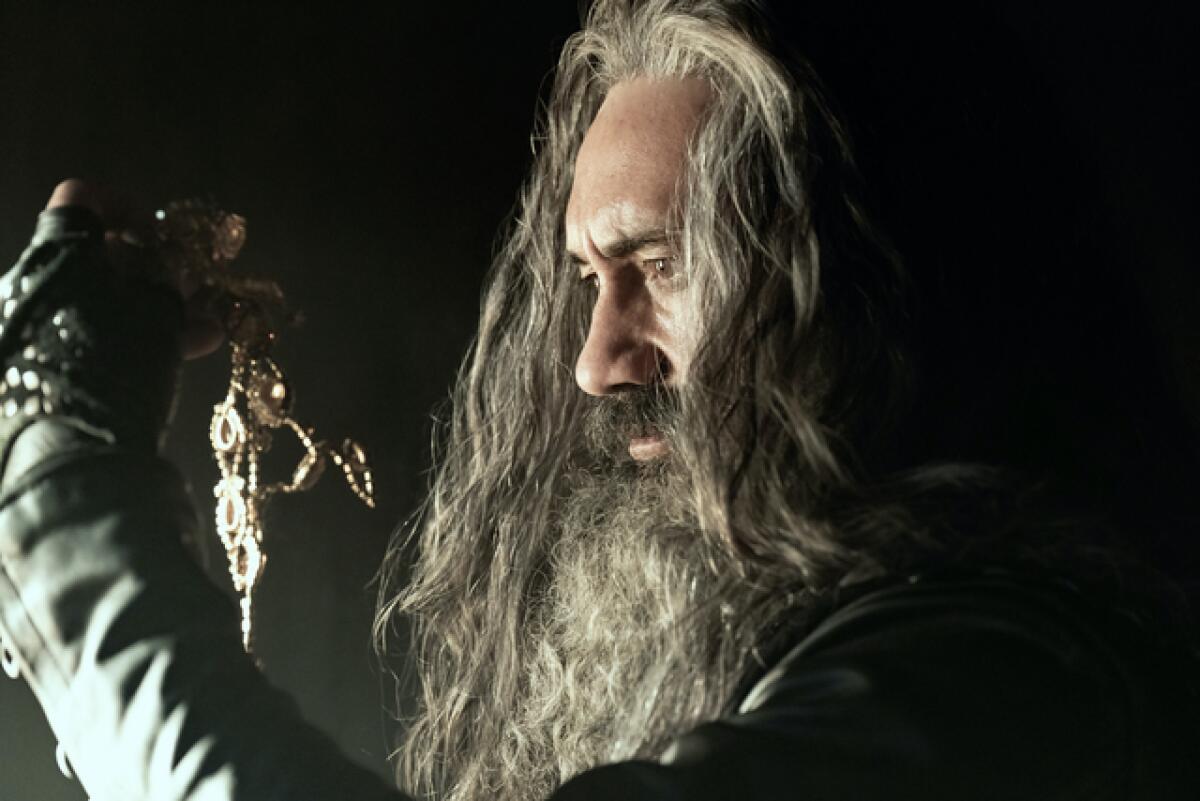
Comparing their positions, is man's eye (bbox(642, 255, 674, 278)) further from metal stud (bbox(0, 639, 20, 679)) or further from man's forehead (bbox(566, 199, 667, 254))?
metal stud (bbox(0, 639, 20, 679))

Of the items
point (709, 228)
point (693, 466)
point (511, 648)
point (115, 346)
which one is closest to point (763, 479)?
point (693, 466)

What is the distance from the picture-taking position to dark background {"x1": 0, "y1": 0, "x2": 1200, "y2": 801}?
3.13 feet

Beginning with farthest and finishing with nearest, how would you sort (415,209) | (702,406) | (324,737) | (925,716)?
(415,209) < (702,406) < (324,737) < (925,716)

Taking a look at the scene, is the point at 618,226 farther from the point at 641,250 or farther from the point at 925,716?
the point at 925,716

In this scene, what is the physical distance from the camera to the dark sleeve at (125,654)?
2.60 feet

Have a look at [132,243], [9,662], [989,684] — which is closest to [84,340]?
[132,243]

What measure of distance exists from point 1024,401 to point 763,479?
236 mm

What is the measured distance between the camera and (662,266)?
3.47ft

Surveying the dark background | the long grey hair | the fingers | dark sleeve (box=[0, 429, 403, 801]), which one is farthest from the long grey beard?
the fingers

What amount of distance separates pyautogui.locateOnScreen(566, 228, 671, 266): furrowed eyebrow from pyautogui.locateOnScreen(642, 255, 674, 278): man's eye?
1 centimetres

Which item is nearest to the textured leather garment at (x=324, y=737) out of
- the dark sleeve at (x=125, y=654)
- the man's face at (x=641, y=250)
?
the dark sleeve at (x=125, y=654)

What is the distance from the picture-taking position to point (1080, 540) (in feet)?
3.18

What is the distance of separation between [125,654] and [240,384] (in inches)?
9.2

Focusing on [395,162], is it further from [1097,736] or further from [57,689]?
[1097,736]
